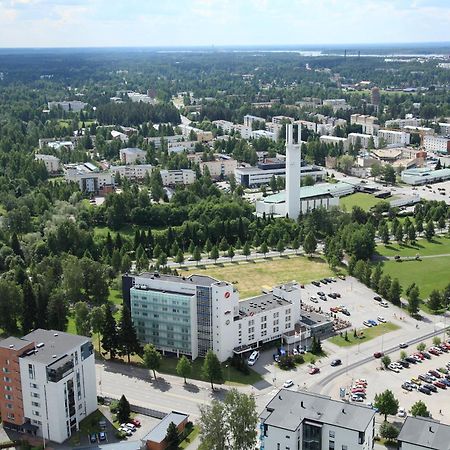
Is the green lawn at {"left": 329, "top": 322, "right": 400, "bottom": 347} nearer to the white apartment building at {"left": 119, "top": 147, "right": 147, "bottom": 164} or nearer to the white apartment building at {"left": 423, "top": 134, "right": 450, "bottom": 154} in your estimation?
the white apartment building at {"left": 119, "top": 147, "right": 147, "bottom": 164}

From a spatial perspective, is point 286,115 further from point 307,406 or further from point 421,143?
point 307,406

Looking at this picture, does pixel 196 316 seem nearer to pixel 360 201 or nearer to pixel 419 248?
pixel 419 248

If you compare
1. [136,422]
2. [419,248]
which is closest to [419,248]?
[419,248]

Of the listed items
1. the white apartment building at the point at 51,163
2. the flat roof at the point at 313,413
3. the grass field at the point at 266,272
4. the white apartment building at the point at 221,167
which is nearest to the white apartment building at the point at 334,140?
the white apartment building at the point at 221,167

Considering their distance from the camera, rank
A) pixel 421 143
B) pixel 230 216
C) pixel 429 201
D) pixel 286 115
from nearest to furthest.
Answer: pixel 230 216, pixel 429 201, pixel 421 143, pixel 286 115

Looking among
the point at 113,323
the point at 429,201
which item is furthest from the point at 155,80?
the point at 113,323

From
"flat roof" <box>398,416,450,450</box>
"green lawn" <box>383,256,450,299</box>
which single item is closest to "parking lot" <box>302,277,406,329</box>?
"green lawn" <box>383,256,450,299</box>
